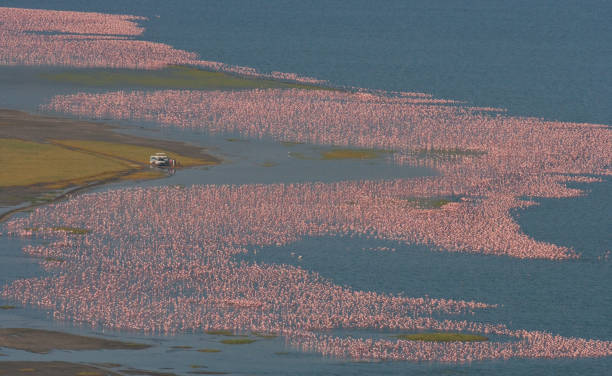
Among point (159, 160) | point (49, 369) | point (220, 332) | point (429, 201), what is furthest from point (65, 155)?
point (49, 369)

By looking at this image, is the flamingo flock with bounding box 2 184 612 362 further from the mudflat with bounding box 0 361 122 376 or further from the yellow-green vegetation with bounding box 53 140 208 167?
the yellow-green vegetation with bounding box 53 140 208 167

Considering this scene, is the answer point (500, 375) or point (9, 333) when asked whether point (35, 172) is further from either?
point (500, 375)

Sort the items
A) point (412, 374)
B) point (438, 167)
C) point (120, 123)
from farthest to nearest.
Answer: point (120, 123) < point (438, 167) < point (412, 374)

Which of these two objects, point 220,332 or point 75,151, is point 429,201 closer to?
point 75,151

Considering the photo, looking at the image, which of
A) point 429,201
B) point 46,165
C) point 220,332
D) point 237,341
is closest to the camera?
point 237,341

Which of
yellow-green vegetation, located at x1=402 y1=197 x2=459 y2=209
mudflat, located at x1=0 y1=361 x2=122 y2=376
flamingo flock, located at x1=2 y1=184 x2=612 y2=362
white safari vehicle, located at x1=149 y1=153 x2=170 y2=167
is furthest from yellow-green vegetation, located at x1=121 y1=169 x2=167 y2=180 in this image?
mudflat, located at x1=0 y1=361 x2=122 y2=376

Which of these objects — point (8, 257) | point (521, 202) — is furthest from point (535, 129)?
point (8, 257)
